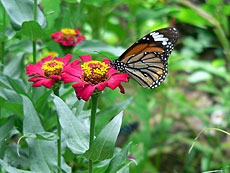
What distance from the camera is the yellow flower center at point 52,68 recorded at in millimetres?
795

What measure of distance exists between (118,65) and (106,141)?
271 millimetres

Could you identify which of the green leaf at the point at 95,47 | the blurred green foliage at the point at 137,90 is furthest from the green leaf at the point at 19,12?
the green leaf at the point at 95,47

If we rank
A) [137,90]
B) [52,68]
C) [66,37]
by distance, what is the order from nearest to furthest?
[52,68], [66,37], [137,90]

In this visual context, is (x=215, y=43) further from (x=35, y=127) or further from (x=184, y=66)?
(x=35, y=127)

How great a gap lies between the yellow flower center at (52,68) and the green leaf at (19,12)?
26 cm

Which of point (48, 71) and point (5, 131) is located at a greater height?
point (48, 71)

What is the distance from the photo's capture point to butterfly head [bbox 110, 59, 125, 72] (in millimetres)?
854

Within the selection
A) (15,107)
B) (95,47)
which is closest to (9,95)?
(15,107)

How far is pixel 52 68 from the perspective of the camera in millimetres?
797

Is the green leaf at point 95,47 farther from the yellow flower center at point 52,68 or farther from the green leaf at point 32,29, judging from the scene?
the yellow flower center at point 52,68

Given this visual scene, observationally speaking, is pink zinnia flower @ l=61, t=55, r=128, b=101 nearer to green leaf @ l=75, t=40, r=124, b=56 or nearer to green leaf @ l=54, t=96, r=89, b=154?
green leaf @ l=54, t=96, r=89, b=154

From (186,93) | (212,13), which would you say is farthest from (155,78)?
(186,93)

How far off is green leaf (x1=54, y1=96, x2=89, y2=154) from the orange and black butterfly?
211mm

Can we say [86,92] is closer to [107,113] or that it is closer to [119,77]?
[119,77]
